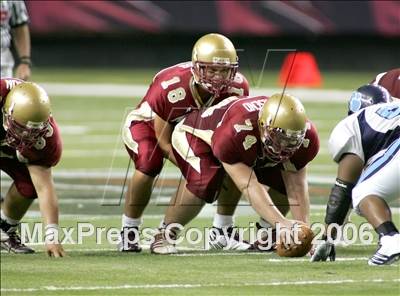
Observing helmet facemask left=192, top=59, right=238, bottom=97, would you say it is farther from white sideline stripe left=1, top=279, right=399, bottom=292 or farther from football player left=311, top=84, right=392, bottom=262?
white sideline stripe left=1, top=279, right=399, bottom=292

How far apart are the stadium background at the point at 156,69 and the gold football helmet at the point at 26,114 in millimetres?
708

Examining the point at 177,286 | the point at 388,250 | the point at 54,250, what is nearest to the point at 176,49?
the point at 54,250

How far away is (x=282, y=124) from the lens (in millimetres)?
7219

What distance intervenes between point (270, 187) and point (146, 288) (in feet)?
6.40

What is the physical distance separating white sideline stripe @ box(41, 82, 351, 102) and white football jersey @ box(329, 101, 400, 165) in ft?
36.8

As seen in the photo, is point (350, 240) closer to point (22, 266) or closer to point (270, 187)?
point (270, 187)

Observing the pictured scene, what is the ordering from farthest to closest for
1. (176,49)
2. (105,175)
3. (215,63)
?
(176,49) → (105,175) → (215,63)

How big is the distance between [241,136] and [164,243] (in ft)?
2.91

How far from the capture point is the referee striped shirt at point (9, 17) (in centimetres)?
1109

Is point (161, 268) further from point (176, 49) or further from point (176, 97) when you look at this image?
point (176, 49)

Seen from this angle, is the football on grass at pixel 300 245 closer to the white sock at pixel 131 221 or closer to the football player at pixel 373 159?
the football player at pixel 373 159

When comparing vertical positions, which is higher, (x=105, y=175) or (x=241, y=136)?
(x=241, y=136)

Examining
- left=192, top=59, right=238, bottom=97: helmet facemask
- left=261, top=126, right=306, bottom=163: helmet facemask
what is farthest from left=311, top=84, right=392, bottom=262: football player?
left=192, top=59, right=238, bottom=97: helmet facemask

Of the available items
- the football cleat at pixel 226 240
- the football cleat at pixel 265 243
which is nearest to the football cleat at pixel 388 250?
the football cleat at pixel 265 243
